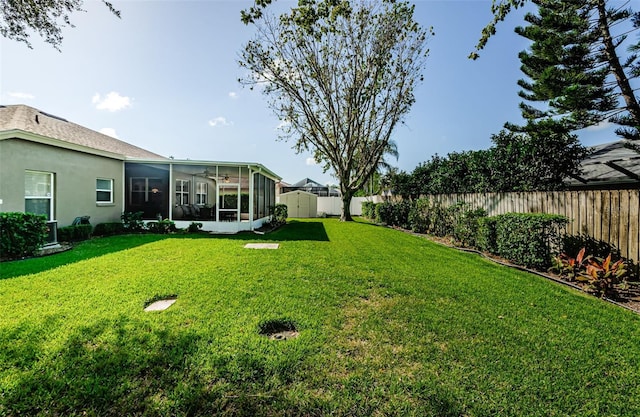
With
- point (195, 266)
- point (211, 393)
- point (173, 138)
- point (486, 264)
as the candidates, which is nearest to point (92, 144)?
point (173, 138)

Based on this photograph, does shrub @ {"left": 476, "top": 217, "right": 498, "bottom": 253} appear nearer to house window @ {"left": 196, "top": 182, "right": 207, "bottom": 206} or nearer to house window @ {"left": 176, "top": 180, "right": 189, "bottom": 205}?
house window @ {"left": 176, "top": 180, "right": 189, "bottom": 205}

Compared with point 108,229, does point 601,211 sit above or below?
above

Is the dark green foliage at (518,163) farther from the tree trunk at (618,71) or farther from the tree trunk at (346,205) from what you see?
the tree trunk at (346,205)

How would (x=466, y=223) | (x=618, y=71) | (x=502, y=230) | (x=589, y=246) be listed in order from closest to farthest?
(x=589, y=246) < (x=502, y=230) < (x=618, y=71) < (x=466, y=223)

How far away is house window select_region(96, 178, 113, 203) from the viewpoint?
11130mm

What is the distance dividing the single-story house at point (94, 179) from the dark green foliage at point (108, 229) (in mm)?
365

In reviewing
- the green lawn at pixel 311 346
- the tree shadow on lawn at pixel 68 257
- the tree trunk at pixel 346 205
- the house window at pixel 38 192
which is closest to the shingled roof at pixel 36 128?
the house window at pixel 38 192

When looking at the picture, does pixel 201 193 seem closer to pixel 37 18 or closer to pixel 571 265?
pixel 37 18

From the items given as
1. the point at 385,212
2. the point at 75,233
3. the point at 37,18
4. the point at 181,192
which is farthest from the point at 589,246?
the point at 181,192

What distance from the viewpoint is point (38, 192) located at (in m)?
8.72

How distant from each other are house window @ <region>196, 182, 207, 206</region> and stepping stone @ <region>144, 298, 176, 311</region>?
12.6 meters

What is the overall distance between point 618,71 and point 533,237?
5353mm

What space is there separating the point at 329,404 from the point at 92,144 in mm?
13300

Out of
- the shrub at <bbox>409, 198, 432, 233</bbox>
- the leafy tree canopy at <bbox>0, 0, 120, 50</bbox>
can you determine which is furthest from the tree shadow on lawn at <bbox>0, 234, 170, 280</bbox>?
the shrub at <bbox>409, 198, 432, 233</bbox>
